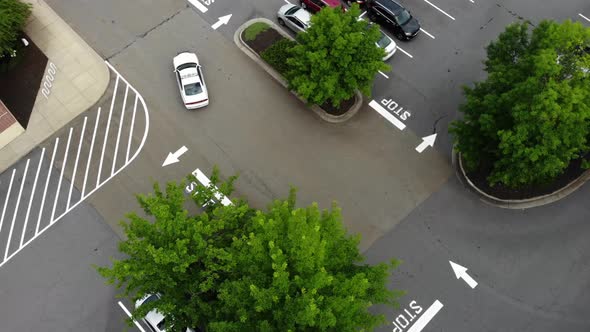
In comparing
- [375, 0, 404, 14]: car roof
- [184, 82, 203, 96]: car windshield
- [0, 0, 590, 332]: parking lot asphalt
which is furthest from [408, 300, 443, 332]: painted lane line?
[375, 0, 404, 14]: car roof

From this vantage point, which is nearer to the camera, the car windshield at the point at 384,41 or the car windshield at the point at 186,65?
the car windshield at the point at 186,65

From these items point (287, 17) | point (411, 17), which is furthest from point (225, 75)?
point (411, 17)

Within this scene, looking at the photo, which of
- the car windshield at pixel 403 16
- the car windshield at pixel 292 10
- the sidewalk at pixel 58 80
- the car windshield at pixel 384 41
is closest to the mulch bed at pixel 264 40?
the car windshield at pixel 292 10

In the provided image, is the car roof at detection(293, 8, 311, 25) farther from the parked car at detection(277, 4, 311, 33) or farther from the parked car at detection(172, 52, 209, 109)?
the parked car at detection(172, 52, 209, 109)

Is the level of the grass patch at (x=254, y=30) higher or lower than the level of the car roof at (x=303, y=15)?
higher

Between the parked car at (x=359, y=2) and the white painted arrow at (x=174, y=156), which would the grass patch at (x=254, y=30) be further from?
the white painted arrow at (x=174, y=156)

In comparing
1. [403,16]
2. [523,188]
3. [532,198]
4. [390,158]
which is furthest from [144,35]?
[532,198]

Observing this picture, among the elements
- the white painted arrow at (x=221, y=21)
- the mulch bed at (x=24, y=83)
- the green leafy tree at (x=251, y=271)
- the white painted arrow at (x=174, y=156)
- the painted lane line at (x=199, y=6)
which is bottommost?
the green leafy tree at (x=251, y=271)

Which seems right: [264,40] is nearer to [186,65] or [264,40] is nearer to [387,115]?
[186,65]
